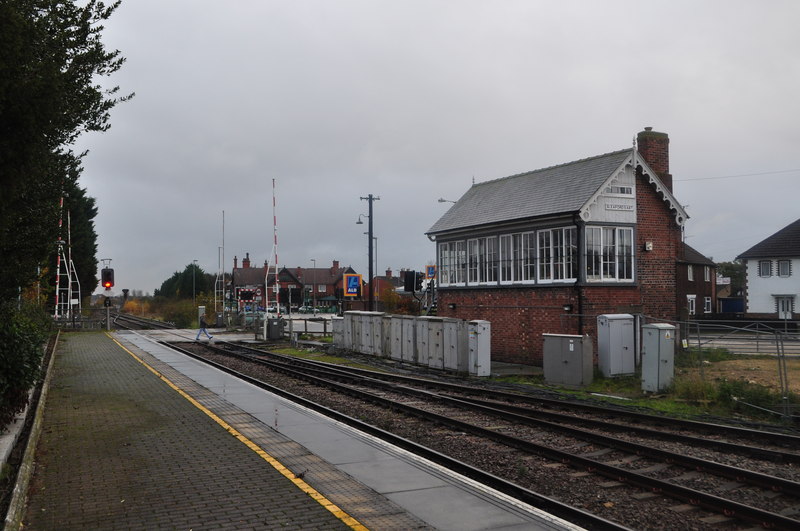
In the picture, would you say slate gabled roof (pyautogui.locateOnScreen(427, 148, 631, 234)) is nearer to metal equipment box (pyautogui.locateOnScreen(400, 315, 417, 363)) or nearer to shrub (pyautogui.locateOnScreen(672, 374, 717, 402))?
metal equipment box (pyautogui.locateOnScreen(400, 315, 417, 363))

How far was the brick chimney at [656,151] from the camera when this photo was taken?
2352 centimetres

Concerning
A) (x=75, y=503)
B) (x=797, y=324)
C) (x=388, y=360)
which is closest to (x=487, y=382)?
(x=388, y=360)

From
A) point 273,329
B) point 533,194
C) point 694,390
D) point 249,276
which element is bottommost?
point 694,390

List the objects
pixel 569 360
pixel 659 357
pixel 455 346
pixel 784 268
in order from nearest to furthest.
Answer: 1. pixel 659 357
2. pixel 569 360
3. pixel 455 346
4. pixel 784 268

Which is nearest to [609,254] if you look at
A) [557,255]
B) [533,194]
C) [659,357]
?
[557,255]

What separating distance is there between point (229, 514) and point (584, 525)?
3.50 metres

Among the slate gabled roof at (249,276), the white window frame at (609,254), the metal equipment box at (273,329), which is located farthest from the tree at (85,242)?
the slate gabled roof at (249,276)

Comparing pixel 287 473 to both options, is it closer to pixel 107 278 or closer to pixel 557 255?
pixel 557 255

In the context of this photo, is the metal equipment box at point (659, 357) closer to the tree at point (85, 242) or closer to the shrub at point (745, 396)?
the shrub at point (745, 396)

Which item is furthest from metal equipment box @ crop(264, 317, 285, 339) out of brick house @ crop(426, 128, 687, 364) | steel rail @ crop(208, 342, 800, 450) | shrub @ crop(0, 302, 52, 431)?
shrub @ crop(0, 302, 52, 431)

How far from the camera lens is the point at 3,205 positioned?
22.4 feet

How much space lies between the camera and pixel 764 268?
176 feet

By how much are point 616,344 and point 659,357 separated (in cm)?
253

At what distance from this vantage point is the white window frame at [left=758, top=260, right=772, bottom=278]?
53359mm
